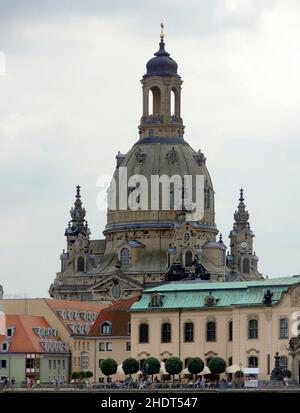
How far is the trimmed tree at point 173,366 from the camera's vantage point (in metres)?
153

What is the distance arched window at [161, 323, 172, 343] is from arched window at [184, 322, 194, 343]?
1.41 meters

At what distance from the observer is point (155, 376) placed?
157 meters

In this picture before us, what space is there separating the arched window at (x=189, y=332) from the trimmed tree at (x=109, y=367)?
20.8ft

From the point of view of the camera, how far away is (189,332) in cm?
15850

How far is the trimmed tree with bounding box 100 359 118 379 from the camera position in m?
160

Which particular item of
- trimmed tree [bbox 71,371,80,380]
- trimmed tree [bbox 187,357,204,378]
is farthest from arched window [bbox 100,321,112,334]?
trimmed tree [bbox 187,357,204,378]

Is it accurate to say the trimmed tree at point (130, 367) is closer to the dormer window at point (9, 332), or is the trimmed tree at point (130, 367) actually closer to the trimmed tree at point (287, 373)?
the trimmed tree at point (287, 373)

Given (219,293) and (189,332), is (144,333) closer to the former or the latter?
(189,332)

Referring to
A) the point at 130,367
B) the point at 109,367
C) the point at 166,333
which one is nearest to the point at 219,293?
the point at 166,333

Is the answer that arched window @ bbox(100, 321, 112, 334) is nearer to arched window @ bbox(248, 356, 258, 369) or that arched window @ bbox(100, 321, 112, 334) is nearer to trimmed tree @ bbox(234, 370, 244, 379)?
arched window @ bbox(248, 356, 258, 369)

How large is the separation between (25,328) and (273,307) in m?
29.1

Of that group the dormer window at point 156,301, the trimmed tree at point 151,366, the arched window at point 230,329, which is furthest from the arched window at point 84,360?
the arched window at point 230,329
